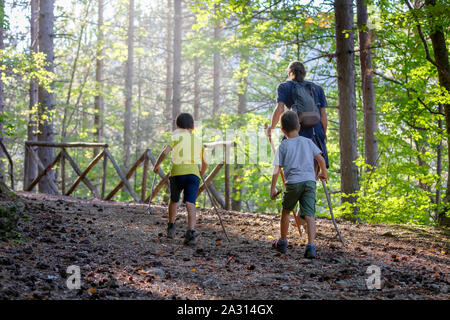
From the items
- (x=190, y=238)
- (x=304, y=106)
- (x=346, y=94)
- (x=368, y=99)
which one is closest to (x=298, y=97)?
(x=304, y=106)

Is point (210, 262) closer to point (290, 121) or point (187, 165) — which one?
point (187, 165)

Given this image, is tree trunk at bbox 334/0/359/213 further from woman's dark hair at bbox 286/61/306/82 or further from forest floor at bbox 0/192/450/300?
woman's dark hair at bbox 286/61/306/82

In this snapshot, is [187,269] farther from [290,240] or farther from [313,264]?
[290,240]

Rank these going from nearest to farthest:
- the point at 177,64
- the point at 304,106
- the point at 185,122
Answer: the point at 304,106
the point at 185,122
the point at 177,64

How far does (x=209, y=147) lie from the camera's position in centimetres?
914

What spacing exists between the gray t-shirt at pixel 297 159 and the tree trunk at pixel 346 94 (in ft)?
12.0

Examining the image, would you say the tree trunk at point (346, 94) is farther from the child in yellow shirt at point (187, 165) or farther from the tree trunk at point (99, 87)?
the tree trunk at point (99, 87)

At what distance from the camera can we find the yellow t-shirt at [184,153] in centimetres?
523

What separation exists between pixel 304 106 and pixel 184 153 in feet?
4.92

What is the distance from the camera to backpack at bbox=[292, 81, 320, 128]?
4.99 meters

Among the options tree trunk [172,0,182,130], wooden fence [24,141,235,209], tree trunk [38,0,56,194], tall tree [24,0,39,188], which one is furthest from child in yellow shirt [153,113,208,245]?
tree trunk [172,0,182,130]

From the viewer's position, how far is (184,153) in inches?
206

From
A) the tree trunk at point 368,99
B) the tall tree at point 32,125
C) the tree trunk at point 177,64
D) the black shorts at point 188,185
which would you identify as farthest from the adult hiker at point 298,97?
the tree trunk at point 177,64

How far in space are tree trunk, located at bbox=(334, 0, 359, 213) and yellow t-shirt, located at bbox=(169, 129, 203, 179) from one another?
371cm
